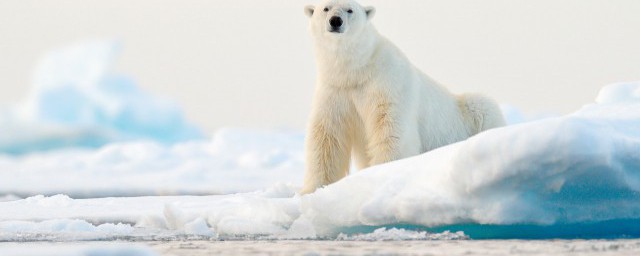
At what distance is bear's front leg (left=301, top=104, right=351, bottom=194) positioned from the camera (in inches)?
299

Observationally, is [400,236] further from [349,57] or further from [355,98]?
[349,57]

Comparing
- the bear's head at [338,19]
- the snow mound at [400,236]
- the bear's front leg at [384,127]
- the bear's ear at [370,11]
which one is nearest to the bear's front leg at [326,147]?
the bear's front leg at [384,127]

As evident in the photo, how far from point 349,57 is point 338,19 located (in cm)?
33

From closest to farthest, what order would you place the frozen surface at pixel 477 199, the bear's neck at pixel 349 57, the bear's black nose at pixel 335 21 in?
the frozen surface at pixel 477 199 → the bear's black nose at pixel 335 21 → the bear's neck at pixel 349 57

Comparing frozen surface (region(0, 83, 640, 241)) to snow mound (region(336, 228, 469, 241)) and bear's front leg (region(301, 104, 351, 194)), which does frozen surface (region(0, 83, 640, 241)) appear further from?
bear's front leg (region(301, 104, 351, 194))

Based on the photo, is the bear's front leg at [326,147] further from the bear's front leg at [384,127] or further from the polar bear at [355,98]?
the bear's front leg at [384,127]

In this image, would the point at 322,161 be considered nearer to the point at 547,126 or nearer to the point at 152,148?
the point at 547,126

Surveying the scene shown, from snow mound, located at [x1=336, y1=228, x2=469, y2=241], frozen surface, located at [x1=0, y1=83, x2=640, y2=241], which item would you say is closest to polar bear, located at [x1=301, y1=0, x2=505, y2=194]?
frozen surface, located at [x1=0, y1=83, x2=640, y2=241]

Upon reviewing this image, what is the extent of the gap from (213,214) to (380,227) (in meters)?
1.43

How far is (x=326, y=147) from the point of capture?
7.64 meters

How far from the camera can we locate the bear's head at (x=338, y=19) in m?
7.44

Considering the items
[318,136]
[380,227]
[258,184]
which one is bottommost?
[380,227]

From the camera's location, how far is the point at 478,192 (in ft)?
16.4

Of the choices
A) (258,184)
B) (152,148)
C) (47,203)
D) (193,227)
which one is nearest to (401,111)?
(193,227)
